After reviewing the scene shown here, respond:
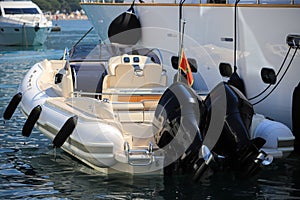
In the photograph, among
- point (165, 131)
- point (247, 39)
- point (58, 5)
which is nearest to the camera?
point (165, 131)

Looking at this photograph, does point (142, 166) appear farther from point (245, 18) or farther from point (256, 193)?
point (245, 18)

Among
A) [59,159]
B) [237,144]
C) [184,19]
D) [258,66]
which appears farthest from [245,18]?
[59,159]

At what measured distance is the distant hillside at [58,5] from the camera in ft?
346

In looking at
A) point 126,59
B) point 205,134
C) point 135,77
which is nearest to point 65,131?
point 205,134

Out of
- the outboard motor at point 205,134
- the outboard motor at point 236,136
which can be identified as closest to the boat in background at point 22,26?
the outboard motor at point 205,134

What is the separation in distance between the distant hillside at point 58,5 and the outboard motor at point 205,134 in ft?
315

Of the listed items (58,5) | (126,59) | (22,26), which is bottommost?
(58,5)

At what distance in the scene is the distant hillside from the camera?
10547 centimetres

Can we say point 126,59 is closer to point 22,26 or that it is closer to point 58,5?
point 22,26

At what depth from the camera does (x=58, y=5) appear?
114m

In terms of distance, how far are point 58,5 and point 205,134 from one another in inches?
4183

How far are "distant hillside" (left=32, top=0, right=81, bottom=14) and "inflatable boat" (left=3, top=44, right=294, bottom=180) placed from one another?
94726 mm

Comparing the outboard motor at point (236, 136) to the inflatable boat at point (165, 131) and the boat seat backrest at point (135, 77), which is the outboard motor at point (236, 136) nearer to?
the inflatable boat at point (165, 131)

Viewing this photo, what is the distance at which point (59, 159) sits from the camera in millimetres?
11906
